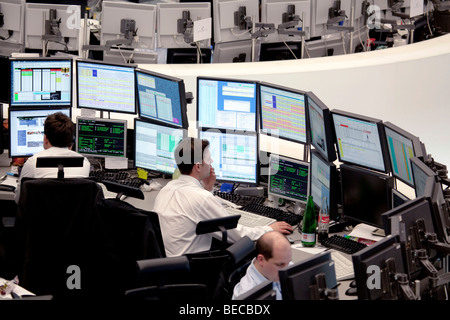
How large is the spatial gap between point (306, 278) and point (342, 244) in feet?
4.63

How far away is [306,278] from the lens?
88.2 inches

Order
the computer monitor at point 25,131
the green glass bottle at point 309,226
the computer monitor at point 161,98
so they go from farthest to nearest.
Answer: the computer monitor at point 25,131 → the computer monitor at point 161,98 → the green glass bottle at point 309,226

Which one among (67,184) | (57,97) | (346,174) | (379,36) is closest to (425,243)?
(346,174)

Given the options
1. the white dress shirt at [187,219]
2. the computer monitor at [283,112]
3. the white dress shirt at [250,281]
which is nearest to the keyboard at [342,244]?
the white dress shirt at [187,219]

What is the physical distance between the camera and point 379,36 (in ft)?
28.5

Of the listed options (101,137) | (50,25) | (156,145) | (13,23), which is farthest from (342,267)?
(13,23)

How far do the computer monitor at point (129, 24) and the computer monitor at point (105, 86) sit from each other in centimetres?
163

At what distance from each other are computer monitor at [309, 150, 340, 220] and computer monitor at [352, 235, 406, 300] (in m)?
1.24

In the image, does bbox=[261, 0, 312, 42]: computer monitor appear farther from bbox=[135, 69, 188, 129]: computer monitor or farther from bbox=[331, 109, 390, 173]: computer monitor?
bbox=[331, 109, 390, 173]: computer monitor

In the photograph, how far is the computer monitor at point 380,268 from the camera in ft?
7.67

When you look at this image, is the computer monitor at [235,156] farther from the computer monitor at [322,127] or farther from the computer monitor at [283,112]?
the computer monitor at [322,127]

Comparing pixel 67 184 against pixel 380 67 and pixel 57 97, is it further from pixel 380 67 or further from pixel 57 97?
pixel 380 67

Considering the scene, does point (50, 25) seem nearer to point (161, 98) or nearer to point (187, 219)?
point (161, 98)

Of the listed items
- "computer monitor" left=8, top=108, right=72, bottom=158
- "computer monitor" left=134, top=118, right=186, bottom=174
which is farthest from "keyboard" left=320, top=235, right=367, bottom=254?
"computer monitor" left=8, top=108, right=72, bottom=158
